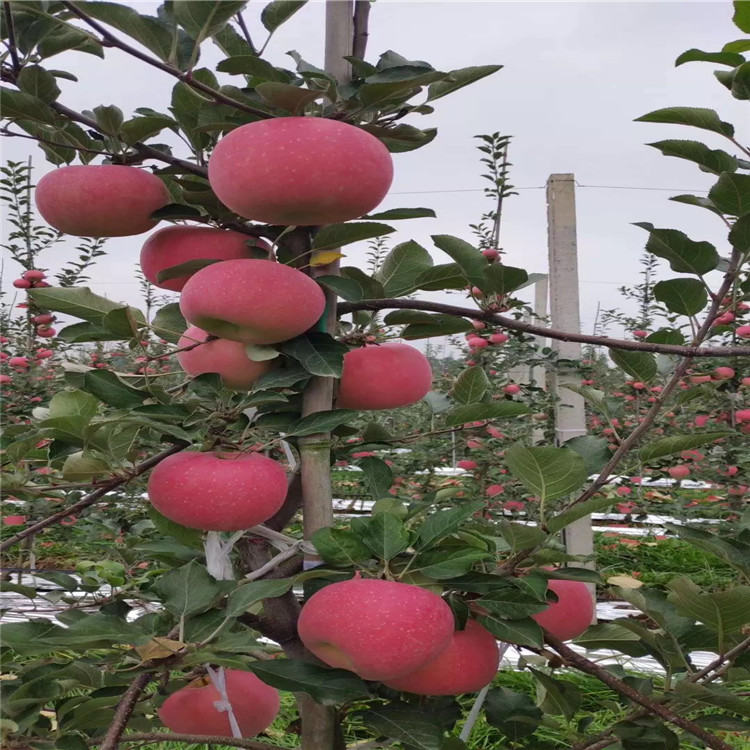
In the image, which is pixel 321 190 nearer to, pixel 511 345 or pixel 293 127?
pixel 293 127

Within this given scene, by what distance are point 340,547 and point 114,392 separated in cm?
23

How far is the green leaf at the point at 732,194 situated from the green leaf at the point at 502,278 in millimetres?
182

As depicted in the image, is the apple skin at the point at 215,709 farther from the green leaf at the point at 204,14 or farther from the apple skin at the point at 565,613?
the green leaf at the point at 204,14

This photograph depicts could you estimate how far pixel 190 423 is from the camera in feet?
1.94

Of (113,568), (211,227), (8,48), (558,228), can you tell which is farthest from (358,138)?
(558,228)

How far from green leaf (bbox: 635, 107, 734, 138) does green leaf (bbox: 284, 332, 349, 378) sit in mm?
370

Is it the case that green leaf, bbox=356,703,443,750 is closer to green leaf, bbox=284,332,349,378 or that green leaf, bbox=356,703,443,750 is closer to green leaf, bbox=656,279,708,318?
green leaf, bbox=284,332,349,378

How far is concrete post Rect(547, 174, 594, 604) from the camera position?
2568 millimetres

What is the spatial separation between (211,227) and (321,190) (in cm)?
19

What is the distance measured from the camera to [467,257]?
0.73 meters

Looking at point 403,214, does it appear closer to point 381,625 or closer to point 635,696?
point 381,625

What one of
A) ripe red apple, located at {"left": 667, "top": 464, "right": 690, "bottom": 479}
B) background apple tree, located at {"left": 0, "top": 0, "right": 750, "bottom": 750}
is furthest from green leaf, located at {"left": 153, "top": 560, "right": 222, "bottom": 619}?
ripe red apple, located at {"left": 667, "top": 464, "right": 690, "bottom": 479}

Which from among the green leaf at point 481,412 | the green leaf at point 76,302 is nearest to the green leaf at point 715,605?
the green leaf at point 481,412

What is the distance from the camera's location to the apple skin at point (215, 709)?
2.54ft
